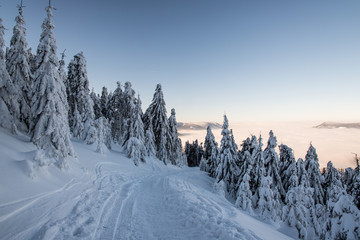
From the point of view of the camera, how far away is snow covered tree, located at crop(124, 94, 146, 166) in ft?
93.6

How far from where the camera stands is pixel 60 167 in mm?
12008

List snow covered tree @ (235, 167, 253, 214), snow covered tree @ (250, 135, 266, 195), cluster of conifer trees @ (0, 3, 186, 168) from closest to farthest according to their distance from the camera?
cluster of conifer trees @ (0, 3, 186, 168) < snow covered tree @ (235, 167, 253, 214) < snow covered tree @ (250, 135, 266, 195)

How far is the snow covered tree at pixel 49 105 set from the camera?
12062 mm

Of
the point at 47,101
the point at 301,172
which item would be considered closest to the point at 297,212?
the point at 301,172

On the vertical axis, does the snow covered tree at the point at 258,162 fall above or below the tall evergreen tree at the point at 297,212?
above

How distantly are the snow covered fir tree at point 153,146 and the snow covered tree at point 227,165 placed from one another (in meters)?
0.13

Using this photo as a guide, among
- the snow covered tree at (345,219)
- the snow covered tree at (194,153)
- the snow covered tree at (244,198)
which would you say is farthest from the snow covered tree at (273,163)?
the snow covered tree at (194,153)

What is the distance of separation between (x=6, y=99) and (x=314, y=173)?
36.7 meters

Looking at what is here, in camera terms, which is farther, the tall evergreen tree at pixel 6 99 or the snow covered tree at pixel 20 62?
the snow covered tree at pixel 20 62

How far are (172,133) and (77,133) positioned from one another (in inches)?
774

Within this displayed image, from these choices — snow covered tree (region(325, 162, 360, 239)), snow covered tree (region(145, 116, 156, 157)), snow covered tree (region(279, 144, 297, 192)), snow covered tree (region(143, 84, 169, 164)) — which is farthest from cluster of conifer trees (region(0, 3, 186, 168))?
snow covered tree (region(279, 144, 297, 192))

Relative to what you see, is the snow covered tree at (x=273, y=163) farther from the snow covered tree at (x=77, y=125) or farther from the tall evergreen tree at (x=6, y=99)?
the snow covered tree at (x=77, y=125)

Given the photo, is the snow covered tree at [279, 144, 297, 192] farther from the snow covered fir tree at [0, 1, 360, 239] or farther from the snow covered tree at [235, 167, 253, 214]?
the snow covered tree at [235, 167, 253, 214]

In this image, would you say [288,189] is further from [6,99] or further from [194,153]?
[194,153]
